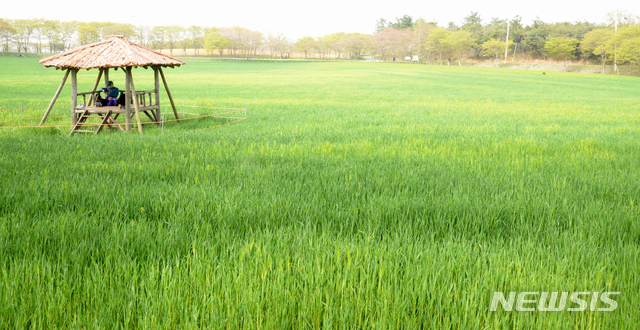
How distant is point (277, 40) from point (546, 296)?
6695 inches

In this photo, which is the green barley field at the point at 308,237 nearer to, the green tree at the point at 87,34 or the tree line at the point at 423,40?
the tree line at the point at 423,40

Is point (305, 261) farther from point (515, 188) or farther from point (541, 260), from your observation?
point (515, 188)

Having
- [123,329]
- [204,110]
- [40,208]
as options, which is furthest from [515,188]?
[204,110]

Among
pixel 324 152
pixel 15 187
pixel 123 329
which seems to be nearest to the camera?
pixel 123 329

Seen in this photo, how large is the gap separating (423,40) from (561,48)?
44.6 meters

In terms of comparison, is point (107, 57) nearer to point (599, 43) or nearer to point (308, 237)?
point (308, 237)

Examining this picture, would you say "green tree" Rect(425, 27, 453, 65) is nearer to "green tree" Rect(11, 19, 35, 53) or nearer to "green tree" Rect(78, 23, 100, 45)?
"green tree" Rect(78, 23, 100, 45)

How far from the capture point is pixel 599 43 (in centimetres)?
8456

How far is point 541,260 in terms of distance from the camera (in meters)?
2.98

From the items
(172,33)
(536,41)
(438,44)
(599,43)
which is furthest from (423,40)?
(172,33)

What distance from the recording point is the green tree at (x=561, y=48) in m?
90.4

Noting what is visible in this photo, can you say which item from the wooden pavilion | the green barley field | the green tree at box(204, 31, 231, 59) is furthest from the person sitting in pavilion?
the green tree at box(204, 31, 231, 59)

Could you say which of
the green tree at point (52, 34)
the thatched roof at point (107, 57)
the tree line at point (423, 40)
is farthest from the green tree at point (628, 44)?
the green tree at point (52, 34)

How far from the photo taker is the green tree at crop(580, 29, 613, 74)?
78812 mm
